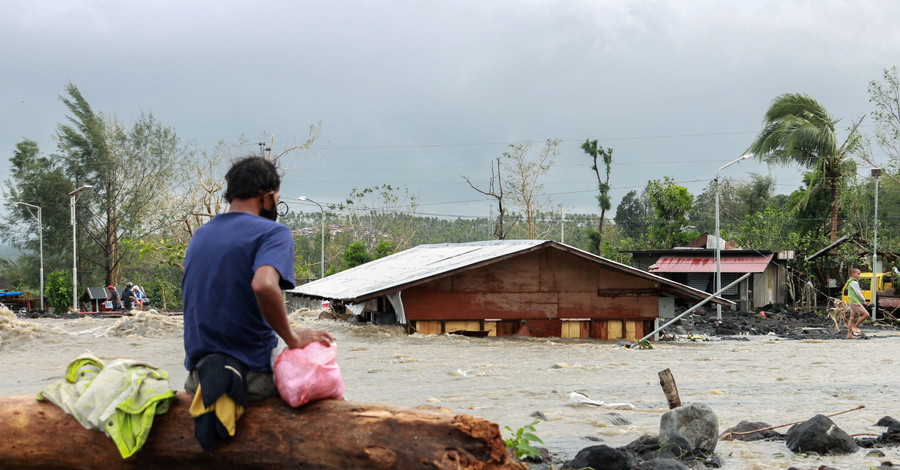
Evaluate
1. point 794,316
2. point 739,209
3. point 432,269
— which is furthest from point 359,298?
point 739,209

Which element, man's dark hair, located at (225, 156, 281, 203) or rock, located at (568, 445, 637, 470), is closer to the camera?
man's dark hair, located at (225, 156, 281, 203)

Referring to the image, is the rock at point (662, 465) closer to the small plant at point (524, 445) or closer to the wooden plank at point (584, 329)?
the small plant at point (524, 445)

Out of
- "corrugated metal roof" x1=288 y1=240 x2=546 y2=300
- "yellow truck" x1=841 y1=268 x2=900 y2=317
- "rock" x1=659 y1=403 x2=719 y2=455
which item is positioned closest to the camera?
"rock" x1=659 y1=403 x2=719 y2=455

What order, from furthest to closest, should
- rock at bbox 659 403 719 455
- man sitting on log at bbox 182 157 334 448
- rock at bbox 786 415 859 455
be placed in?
rock at bbox 786 415 859 455 < rock at bbox 659 403 719 455 < man sitting on log at bbox 182 157 334 448

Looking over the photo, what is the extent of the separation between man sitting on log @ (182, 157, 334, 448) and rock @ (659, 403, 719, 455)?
4.41 meters

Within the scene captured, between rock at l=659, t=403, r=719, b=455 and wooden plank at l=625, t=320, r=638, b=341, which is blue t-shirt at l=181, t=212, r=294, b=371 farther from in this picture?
wooden plank at l=625, t=320, r=638, b=341

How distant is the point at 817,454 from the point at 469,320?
48.3 feet

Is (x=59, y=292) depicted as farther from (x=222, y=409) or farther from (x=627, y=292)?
(x=222, y=409)

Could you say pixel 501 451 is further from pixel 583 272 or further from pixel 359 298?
pixel 583 272

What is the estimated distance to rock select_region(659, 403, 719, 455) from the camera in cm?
805

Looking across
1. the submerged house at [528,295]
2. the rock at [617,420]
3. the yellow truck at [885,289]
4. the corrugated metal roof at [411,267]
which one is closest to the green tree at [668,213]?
the yellow truck at [885,289]

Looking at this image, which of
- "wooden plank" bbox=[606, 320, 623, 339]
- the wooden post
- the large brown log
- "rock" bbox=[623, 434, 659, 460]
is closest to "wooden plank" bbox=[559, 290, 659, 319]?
"wooden plank" bbox=[606, 320, 623, 339]

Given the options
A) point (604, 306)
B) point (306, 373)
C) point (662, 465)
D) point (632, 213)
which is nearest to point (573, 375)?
point (604, 306)

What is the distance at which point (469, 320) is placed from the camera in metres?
22.7
